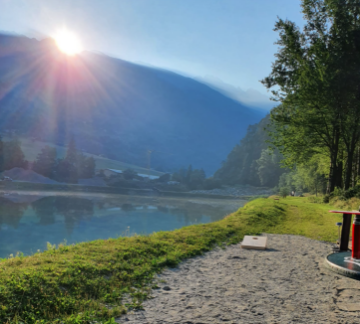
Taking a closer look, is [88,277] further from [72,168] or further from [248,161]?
[248,161]

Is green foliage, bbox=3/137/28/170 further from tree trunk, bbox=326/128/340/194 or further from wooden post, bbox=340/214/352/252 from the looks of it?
wooden post, bbox=340/214/352/252

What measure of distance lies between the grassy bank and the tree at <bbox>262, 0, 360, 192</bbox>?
18.7 metres

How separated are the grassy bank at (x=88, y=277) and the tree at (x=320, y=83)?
1870 centimetres

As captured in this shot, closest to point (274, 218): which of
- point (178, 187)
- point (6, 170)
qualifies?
point (6, 170)

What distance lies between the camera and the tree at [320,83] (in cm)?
2452

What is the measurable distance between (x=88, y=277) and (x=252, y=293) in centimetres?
336

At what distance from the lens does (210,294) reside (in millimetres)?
5711

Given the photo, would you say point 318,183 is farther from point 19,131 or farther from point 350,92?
point 19,131

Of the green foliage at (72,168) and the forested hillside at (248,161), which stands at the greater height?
the forested hillside at (248,161)

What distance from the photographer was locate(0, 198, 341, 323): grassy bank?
14.7 ft

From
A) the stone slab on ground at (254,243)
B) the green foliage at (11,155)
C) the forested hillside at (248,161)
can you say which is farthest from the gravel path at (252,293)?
the forested hillside at (248,161)

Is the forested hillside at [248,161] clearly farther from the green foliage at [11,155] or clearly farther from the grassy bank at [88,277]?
the grassy bank at [88,277]

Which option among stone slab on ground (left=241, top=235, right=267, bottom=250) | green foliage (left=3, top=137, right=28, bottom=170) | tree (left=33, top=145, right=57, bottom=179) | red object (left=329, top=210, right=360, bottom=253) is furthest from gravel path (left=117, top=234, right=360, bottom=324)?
tree (left=33, top=145, right=57, bottom=179)

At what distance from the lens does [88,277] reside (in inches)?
242
